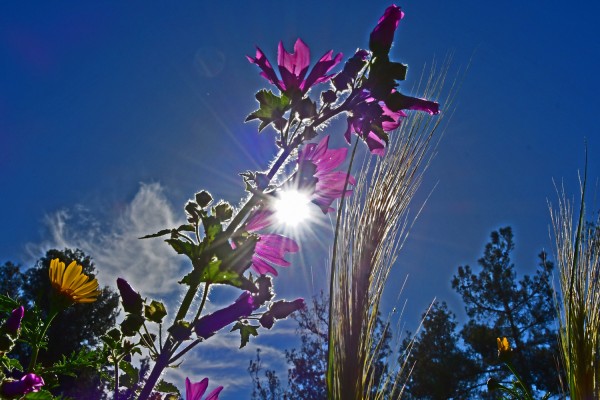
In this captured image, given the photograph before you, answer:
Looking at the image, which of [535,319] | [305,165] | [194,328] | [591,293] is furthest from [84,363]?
[535,319]

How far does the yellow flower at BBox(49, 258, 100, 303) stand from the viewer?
Answer: 114 centimetres

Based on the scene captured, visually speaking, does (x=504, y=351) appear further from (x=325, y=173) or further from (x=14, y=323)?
(x=14, y=323)

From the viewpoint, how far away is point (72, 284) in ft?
3.78

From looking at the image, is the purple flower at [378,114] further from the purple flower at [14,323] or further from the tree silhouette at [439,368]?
the tree silhouette at [439,368]

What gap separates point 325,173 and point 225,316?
0.41 m

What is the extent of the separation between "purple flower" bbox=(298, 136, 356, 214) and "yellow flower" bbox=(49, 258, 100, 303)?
0.56 metres

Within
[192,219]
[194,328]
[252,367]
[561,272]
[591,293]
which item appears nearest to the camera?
[194,328]

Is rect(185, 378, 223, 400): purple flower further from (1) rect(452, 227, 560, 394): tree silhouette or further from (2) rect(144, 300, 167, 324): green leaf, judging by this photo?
(1) rect(452, 227, 560, 394): tree silhouette

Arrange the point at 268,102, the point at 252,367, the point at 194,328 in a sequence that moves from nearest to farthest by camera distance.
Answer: the point at 194,328 → the point at 268,102 → the point at 252,367

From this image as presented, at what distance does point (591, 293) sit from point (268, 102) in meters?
1.49

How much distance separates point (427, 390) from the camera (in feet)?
56.7

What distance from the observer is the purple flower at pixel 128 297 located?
34.8 inches

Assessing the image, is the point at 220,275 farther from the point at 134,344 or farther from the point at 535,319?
the point at 535,319

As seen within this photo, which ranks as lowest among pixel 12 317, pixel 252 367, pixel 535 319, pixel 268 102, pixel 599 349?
pixel 12 317
